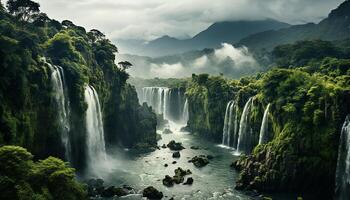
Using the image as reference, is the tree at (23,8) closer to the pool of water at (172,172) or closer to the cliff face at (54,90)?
the cliff face at (54,90)

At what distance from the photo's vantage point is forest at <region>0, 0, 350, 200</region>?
44031mm

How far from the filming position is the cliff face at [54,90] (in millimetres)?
45281

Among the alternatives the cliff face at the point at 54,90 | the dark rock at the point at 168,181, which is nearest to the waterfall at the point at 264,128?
the dark rock at the point at 168,181

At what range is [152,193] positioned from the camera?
2095 inches

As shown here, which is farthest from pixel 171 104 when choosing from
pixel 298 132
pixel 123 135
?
pixel 298 132

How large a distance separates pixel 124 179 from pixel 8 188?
118 ft

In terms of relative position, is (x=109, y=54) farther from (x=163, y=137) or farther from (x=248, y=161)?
(x=248, y=161)

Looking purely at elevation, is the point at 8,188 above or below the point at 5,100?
below

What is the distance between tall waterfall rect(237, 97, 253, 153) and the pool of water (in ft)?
8.85

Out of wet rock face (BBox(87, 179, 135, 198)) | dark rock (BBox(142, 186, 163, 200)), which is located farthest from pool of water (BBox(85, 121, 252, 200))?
wet rock face (BBox(87, 179, 135, 198))

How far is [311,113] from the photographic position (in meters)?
56.1

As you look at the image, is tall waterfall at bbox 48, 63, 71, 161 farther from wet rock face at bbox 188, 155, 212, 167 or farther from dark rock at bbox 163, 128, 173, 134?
dark rock at bbox 163, 128, 173, 134

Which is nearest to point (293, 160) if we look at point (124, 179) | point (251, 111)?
point (251, 111)

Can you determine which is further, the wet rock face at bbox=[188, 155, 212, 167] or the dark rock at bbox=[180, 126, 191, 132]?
the dark rock at bbox=[180, 126, 191, 132]
